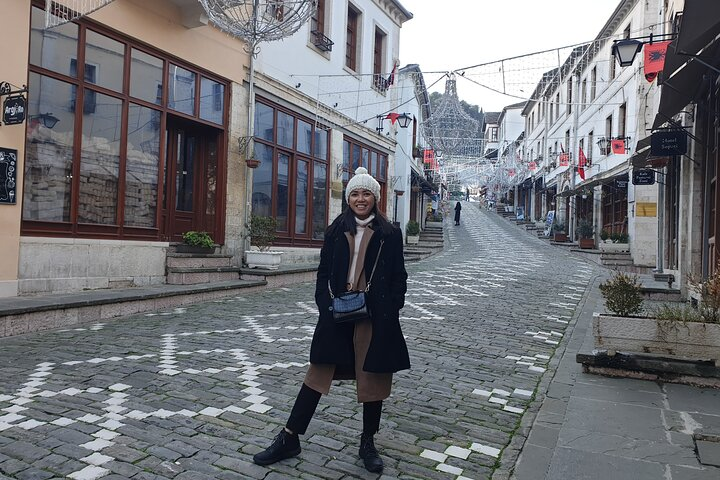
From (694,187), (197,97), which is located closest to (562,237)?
(694,187)

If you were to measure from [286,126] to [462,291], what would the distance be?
5.97 meters

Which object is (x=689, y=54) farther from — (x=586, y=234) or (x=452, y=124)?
(x=586, y=234)

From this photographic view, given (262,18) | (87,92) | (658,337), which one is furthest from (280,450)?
(87,92)

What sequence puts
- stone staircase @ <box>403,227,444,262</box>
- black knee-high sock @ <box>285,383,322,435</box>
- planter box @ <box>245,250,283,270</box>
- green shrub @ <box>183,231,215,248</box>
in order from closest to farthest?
black knee-high sock @ <box>285,383,322,435</box>
green shrub @ <box>183,231,215,248</box>
planter box @ <box>245,250,283,270</box>
stone staircase @ <box>403,227,444,262</box>

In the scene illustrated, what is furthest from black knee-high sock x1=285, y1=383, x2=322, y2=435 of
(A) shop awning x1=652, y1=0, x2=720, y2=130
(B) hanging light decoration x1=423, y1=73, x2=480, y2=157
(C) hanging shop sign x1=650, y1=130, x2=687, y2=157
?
(B) hanging light decoration x1=423, y1=73, x2=480, y2=157

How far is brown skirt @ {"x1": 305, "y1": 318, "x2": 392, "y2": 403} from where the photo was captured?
3.39 m

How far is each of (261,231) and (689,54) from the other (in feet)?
27.7

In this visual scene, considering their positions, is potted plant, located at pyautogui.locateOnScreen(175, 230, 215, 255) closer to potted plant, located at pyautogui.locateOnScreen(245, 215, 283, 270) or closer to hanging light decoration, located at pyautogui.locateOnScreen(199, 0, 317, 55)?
potted plant, located at pyautogui.locateOnScreen(245, 215, 283, 270)

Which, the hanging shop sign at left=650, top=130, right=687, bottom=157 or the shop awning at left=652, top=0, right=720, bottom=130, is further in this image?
the hanging shop sign at left=650, top=130, right=687, bottom=157

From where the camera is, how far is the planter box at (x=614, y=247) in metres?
20.0

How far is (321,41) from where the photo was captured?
1552cm

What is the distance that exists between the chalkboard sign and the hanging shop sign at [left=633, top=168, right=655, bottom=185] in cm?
1268

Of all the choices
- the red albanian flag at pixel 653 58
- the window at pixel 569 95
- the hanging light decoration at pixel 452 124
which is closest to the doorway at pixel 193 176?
the hanging light decoration at pixel 452 124

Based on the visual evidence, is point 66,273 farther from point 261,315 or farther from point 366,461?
point 366,461
